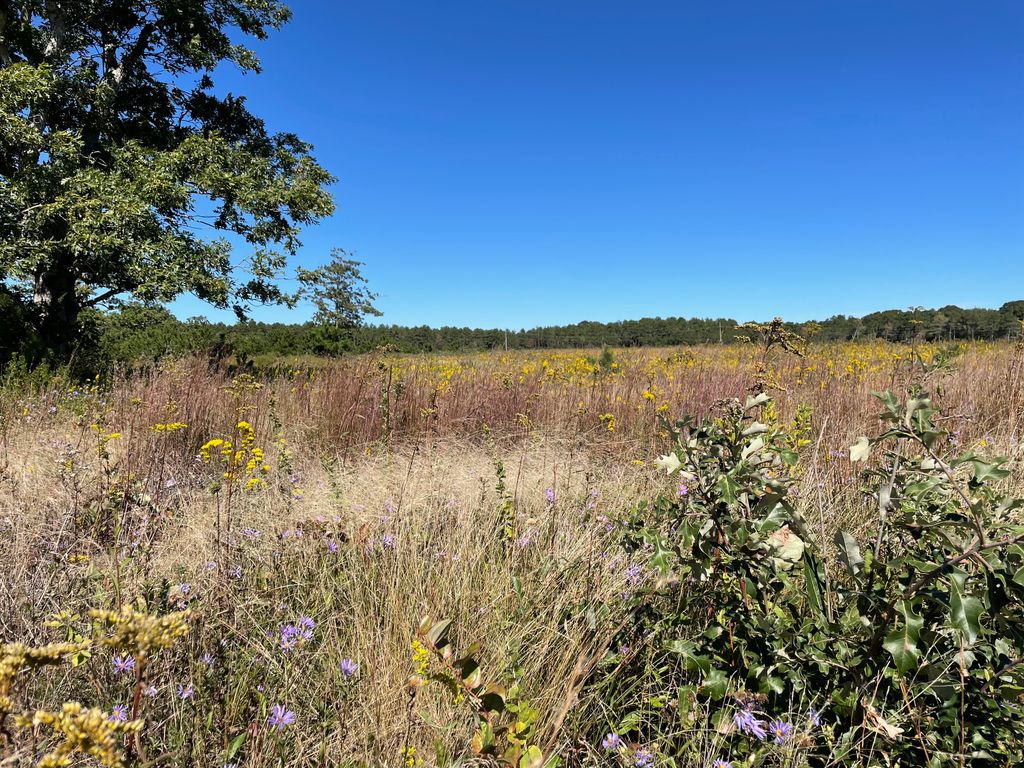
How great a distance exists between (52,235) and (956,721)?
12387 millimetres

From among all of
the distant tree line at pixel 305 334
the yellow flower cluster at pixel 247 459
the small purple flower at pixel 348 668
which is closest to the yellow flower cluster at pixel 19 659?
A: the small purple flower at pixel 348 668

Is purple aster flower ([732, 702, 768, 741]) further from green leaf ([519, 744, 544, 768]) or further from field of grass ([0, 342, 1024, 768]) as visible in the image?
green leaf ([519, 744, 544, 768])

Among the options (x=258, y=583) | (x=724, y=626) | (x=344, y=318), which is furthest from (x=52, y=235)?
(x=344, y=318)

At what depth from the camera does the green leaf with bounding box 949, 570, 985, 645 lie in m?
0.93

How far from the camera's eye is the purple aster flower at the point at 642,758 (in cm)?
118

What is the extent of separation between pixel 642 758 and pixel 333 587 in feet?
4.13

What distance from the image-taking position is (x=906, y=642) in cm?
101

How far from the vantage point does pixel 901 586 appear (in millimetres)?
1240

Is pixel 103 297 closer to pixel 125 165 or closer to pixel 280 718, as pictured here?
pixel 125 165

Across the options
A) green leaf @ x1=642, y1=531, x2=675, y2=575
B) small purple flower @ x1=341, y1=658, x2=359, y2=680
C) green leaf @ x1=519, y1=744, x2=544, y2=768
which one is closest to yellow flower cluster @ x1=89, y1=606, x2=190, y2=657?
green leaf @ x1=519, y1=744, x2=544, y2=768

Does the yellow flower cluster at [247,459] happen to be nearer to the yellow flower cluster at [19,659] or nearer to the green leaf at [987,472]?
the yellow flower cluster at [19,659]

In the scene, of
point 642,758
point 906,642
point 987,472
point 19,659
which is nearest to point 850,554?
point 906,642

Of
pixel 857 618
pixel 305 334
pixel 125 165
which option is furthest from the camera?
pixel 305 334

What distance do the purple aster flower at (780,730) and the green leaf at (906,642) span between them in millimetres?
335
